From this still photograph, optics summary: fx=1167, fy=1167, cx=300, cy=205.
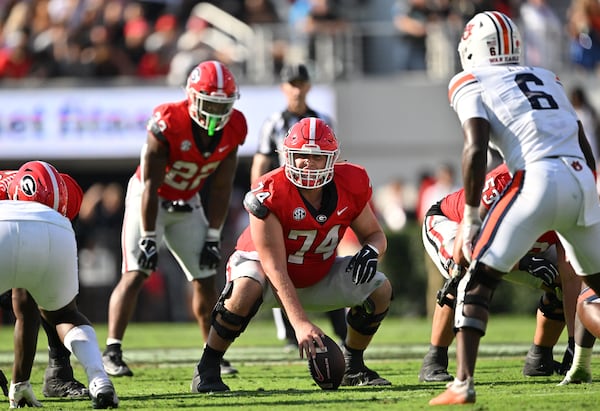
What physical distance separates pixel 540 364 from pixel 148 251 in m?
2.73

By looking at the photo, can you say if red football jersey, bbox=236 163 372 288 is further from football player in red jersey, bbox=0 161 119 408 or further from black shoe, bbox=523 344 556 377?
black shoe, bbox=523 344 556 377

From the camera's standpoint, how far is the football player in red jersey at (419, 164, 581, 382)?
22.6 feet

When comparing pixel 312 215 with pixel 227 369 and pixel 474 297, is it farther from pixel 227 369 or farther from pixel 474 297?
pixel 227 369

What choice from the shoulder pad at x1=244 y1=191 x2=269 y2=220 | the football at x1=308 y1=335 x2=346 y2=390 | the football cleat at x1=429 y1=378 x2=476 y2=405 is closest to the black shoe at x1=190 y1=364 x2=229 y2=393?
the football at x1=308 y1=335 x2=346 y2=390

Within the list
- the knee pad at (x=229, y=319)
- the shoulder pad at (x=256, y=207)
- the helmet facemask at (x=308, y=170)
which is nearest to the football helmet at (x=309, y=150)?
the helmet facemask at (x=308, y=170)

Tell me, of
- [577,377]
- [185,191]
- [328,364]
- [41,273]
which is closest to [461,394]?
[328,364]

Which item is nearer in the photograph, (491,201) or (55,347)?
(55,347)

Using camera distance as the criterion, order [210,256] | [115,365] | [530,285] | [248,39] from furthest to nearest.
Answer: [248,39] < [210,256] < [115,365] < [530,285]

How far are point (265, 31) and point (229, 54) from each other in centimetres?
61

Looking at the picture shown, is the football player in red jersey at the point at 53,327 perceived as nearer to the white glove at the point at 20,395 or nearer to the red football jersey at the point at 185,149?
the white glove at the point at 20,395

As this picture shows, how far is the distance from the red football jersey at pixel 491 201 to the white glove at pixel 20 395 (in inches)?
109

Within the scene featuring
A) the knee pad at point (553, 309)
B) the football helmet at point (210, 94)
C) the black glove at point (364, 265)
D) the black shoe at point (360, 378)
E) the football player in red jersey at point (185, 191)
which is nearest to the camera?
the black glove at point (364, 265)

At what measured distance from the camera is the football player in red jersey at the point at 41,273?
5582 millimetres

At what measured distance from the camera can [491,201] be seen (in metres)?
7.08
